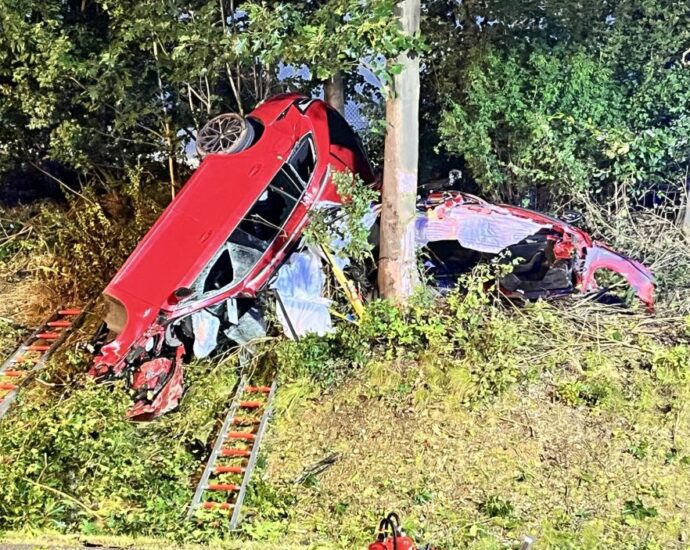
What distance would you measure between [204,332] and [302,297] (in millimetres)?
1130

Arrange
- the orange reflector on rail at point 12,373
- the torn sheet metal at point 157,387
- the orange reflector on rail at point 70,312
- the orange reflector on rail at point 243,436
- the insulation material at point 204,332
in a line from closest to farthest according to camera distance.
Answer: the orange reflector on rail at point 243,436, the torn sheet metal at point 157,387, the insulation material at point 204,332, the orange reflector on rail at point 12,373, the orange reflector on rail at point 70,312

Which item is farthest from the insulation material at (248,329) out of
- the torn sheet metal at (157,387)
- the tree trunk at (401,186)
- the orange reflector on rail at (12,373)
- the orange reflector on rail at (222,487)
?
the orange reflector on rail at (12,373)

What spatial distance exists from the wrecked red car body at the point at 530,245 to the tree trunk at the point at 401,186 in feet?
1.29

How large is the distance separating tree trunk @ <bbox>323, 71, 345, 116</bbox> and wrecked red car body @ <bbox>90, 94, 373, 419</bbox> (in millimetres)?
861

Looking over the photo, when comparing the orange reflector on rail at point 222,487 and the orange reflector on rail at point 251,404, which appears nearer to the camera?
the orange reflector on rail at point 222,487

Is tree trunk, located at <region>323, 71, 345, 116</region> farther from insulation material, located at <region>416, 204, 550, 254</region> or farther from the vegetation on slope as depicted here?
the vegetation on slope

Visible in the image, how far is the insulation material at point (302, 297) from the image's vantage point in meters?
8.10

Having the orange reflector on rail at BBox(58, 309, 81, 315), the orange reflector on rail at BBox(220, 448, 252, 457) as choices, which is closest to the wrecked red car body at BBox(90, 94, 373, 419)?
the orange reflector on rail at BBox(220, 448, 252, 457)

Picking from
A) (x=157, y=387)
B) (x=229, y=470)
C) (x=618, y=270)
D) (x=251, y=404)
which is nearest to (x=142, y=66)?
(x=157, y=387)

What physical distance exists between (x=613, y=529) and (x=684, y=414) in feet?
6.05

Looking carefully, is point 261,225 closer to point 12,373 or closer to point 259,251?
point 259,251

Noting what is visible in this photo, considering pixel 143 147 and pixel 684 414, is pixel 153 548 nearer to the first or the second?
pixel 684 414

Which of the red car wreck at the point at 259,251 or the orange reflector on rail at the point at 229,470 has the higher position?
the red car wreck at the point at 259,251

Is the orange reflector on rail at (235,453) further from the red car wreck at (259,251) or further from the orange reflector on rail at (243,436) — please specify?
the red car wreck at (259,251)
